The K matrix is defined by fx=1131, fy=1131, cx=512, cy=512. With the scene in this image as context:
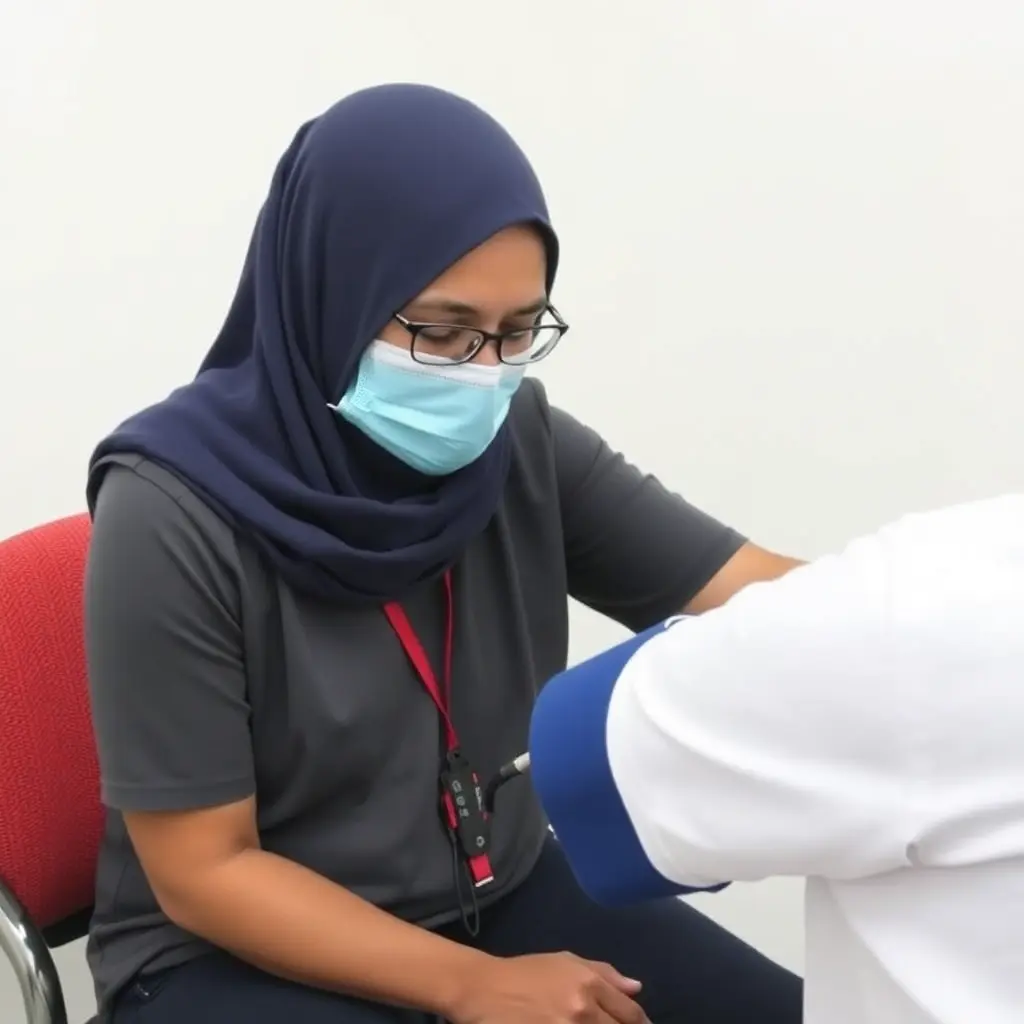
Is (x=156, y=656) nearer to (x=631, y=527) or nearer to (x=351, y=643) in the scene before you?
(x=351, y=643)

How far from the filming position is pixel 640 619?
114 centimetres

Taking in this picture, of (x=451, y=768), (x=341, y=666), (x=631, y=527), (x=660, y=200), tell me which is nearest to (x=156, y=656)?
(x=341, y=666)

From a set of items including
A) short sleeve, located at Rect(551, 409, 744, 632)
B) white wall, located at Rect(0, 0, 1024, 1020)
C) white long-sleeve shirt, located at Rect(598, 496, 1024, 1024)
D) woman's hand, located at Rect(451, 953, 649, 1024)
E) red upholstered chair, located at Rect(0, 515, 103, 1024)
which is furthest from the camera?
white wall, located at Rect(0, 0, 1024, 1020)

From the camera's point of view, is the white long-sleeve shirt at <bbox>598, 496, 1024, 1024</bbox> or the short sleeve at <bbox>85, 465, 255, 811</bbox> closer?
the white long-sleeve shirt at <bbox>598, 496, 1024, 1024</bbox>

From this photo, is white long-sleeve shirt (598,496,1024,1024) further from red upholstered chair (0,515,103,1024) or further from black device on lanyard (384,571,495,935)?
red upholstered chair (0,515,103,1024)

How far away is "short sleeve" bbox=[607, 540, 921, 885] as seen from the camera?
0.49m

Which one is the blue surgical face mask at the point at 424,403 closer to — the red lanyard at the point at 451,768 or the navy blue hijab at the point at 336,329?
the navy blue hijab at the point at 336,329

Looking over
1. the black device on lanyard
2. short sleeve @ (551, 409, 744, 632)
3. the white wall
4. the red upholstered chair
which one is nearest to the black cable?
the black device on lanyard

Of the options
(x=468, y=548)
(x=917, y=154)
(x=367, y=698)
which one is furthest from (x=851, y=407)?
(x=367, y=698)

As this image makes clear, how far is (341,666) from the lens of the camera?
91 cm

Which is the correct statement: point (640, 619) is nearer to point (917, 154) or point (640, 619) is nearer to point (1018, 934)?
point (1018, 934)

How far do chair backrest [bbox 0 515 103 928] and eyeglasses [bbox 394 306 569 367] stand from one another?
367 mm

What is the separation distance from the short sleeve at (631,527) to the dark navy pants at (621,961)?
0.29m

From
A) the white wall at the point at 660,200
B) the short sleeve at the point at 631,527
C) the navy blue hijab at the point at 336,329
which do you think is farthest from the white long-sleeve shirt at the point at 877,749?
the white wall at the point at 660,200
